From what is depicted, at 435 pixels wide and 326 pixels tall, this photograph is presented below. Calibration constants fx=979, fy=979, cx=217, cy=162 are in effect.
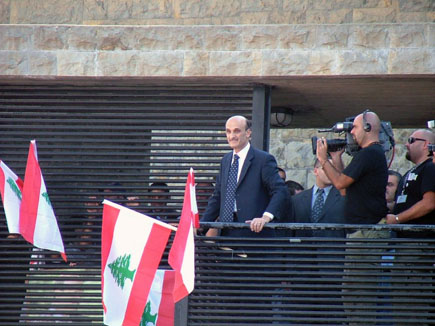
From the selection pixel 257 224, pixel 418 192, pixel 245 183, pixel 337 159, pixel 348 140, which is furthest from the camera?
pixel 337 159

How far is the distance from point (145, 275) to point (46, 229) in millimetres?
1325

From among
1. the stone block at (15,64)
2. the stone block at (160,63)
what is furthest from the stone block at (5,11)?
the stone block at (160,63)

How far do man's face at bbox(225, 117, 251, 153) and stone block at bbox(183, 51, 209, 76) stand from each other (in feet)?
3.48

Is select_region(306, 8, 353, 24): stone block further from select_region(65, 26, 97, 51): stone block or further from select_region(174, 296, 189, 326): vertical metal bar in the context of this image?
select_region(174, 296, 189, 326): vertical metal bar

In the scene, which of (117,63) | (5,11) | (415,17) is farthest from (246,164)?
(5,11)

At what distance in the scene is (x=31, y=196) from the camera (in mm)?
9625

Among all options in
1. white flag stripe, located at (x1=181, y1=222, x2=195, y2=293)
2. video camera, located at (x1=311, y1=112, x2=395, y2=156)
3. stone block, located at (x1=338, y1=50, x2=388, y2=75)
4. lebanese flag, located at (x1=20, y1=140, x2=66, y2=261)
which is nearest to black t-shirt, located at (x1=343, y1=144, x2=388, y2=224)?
video camera, located at (x1=311, y1=112, x2=395, y2=156)

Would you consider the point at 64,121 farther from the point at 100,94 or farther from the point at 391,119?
the point at 391,119

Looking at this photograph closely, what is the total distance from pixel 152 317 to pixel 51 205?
1.79m

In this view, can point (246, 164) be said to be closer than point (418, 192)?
No

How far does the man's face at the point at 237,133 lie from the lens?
9.22 meters

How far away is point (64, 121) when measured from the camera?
10586 mm

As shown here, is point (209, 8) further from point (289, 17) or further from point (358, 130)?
point (358, 130)

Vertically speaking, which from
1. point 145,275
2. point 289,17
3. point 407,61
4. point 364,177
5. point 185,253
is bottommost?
point 145,275
